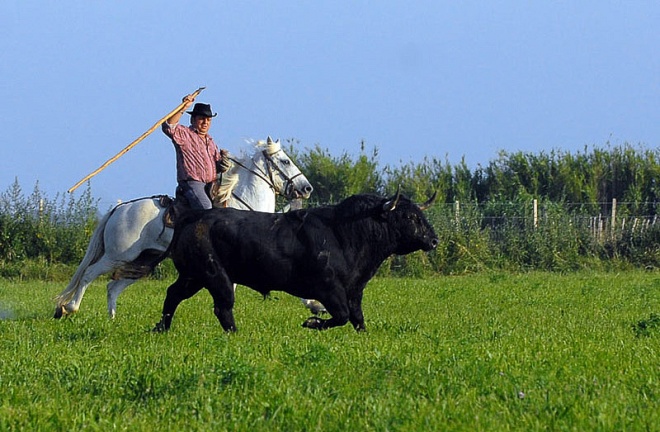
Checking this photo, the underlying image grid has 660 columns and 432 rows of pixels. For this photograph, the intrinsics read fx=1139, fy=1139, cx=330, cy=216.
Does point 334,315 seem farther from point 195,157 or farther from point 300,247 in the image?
point 195,157

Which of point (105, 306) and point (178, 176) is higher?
point (178, 176)

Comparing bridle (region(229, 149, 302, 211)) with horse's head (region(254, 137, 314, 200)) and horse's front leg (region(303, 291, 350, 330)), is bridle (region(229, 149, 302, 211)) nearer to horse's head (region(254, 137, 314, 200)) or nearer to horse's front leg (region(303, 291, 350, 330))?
horse's head (region(254, 137, 314, 200))

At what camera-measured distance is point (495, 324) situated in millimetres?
11602

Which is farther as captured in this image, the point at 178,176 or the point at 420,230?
the point at 178,176

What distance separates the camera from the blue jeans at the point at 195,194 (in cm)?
1345

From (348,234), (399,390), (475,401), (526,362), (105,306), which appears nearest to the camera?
(475,401)

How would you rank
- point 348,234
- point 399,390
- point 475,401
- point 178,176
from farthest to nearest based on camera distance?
point 178,176 → point 348,234 → point 399,390 → point 475,401

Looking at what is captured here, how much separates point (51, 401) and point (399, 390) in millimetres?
2028

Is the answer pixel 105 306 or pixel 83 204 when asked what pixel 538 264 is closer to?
pixel 83 204

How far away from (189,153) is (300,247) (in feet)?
10.2

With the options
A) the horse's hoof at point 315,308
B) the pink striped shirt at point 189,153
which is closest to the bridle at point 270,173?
the pink striped shirt at point 189,153

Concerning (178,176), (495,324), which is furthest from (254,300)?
(495,324)

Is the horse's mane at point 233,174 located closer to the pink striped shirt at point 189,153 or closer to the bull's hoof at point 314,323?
the pink striped shirt at point 189,153

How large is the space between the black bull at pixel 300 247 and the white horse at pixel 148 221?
10.6ft
